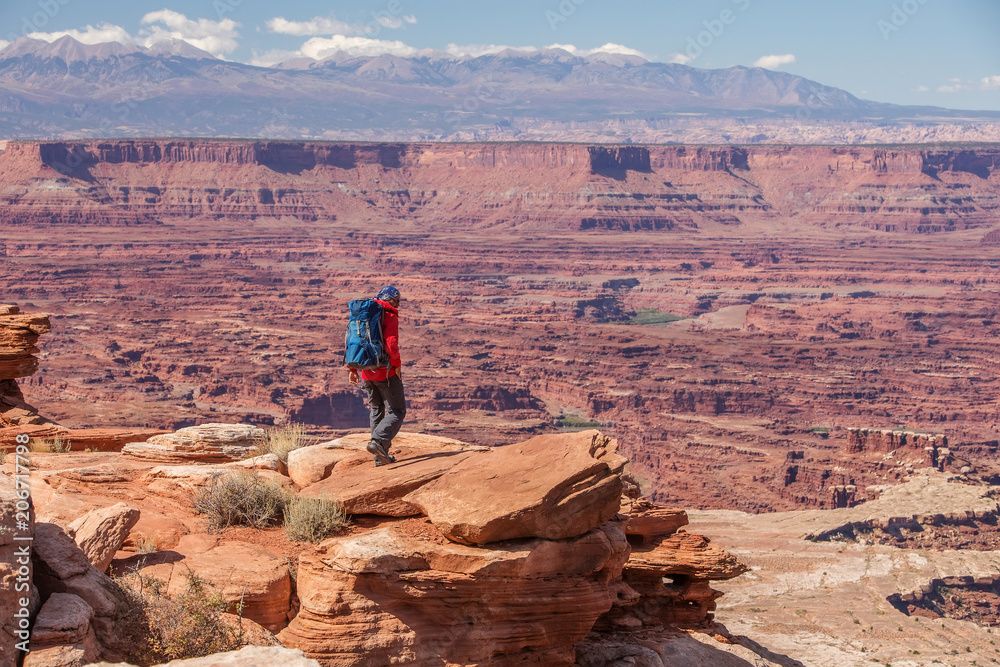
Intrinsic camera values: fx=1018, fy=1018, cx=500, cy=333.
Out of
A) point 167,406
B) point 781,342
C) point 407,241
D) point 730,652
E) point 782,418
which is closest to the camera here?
point 730,652

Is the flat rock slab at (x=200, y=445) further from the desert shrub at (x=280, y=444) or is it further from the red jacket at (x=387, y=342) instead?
the red jacket at (x=387, y=342)

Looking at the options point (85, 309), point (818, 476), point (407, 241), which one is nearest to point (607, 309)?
point (407, 241)

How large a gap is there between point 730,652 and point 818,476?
41282mm

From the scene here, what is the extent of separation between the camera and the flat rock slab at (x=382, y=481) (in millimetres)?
11211

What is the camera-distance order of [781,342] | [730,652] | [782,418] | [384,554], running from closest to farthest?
[384,554] → [730,652] → [782,418] → [781,342]

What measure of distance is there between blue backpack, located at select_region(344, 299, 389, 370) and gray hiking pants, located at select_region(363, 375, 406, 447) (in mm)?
430

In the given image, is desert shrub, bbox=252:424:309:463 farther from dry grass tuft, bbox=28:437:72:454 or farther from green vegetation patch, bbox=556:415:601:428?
green vegetation patch, bbox=556:415:601:428

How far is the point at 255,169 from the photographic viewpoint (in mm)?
183500

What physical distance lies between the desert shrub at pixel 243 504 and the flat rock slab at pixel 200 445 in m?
2.79

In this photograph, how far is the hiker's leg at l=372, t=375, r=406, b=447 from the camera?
12.3 metres

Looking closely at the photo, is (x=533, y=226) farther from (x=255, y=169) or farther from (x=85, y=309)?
(x=85, y=309)

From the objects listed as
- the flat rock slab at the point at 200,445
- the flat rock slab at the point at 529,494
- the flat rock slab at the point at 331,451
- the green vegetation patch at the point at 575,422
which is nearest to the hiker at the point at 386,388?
the flat rock slab at the point at 331,451

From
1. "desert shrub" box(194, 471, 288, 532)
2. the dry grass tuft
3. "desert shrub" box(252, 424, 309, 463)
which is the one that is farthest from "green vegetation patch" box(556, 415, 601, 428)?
"desert shrub" box(194, 471, 288, 532)

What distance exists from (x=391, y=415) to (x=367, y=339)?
45.5 inches
